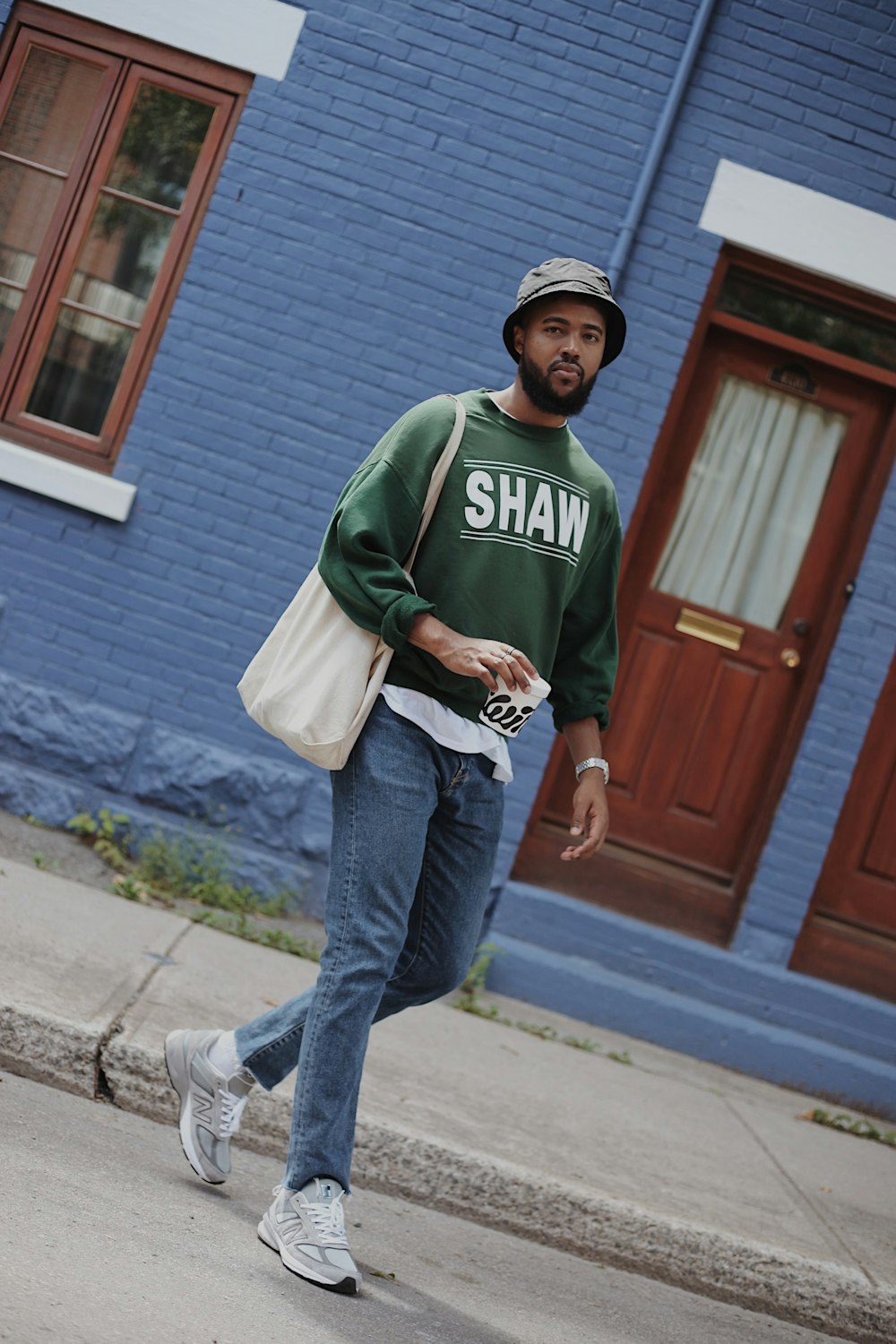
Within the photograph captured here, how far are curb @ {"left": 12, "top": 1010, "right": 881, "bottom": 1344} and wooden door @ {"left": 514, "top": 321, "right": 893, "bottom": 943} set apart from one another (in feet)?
8.35

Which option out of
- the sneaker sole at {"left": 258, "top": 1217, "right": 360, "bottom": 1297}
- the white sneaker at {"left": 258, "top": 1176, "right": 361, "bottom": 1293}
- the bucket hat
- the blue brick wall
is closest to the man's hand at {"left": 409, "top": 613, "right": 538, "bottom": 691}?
the bucket hat

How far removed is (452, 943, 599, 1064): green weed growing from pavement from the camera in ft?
18.1

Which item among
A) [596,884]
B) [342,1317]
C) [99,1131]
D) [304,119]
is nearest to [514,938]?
[596,884]

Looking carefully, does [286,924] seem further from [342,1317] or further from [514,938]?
[342,1317]

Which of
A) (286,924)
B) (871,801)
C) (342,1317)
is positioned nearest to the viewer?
(342,1317)

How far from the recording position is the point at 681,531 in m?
6.42

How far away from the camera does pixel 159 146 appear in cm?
618

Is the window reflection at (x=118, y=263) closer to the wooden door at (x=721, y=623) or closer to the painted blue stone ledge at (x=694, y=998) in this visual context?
the wooden door at (x=721, y=623)

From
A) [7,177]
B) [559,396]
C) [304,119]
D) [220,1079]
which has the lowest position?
[220,1079]

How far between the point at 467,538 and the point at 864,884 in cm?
396

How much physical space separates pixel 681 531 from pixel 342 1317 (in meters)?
4.32

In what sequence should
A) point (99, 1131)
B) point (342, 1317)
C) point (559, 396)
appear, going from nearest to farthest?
1. point (342, 1317)
2. point (559, 396)
3. point (99, 1131)

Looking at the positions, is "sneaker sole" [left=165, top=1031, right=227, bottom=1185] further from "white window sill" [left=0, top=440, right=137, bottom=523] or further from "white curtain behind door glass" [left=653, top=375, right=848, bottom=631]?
"white curtain behind door glass" [left=653, top=375, right=848, bottom=631]

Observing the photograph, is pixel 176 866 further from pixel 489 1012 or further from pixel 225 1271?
pixel 225 1271
